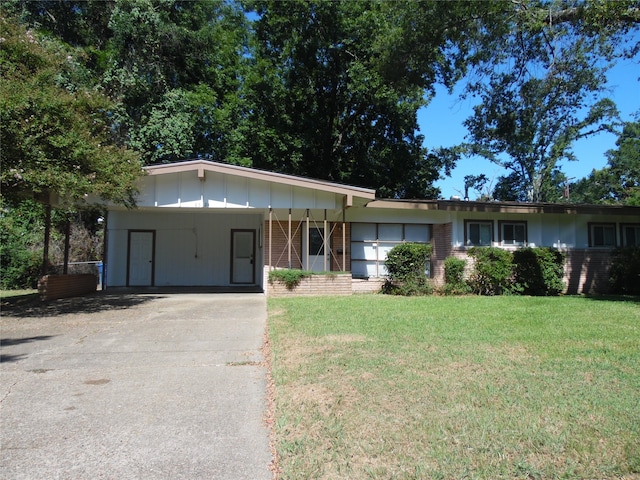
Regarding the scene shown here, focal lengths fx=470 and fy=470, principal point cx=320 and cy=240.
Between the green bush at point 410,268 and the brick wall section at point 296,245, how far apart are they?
2.50 metres

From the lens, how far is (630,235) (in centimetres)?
1691

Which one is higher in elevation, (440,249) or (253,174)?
(253,174)

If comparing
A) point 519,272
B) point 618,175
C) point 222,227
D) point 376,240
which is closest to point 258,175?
point 222,227

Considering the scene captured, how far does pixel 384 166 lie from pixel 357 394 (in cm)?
2213

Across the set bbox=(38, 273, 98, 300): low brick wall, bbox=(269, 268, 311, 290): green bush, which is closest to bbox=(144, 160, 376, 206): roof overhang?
bbox=(269, 268, 311, 290): green bush

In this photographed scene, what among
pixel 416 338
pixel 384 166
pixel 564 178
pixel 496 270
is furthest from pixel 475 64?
pixel 564 178

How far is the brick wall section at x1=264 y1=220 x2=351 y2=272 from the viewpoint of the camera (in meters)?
16.2

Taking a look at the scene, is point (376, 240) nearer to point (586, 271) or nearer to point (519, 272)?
point (519, 272)

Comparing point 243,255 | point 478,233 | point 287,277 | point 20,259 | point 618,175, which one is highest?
point 618,175

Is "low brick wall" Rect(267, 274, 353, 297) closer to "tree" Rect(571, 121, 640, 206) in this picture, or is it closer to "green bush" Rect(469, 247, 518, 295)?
"green bush" Rect(469, 247, 518, 295)

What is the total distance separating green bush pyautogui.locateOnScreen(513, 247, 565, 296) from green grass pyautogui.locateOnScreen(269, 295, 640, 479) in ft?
20.2

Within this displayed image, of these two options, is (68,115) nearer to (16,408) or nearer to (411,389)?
(16,408)

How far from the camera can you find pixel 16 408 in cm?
452

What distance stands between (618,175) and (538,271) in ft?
126
